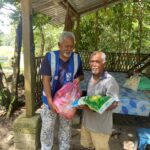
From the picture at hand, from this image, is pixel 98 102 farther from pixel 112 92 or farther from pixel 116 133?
pixel 116 133

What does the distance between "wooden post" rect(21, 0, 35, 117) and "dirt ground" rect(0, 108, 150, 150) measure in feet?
2.78

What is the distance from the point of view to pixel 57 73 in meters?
3.14

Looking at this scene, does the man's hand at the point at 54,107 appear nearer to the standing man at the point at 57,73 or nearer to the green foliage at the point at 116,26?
the standing man at the point at 57,73

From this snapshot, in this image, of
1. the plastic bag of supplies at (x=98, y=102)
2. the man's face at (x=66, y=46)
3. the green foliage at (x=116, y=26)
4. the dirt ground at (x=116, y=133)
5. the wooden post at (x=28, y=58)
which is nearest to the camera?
the plastic bag of supplies at (x=98, y=102)

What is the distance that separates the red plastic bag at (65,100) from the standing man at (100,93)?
0.20m

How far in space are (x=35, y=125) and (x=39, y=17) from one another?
603 centimetres

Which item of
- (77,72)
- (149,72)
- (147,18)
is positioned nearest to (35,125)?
(77,72)

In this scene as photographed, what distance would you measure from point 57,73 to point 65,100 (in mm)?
324

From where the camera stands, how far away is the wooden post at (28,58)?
3691 millimetres

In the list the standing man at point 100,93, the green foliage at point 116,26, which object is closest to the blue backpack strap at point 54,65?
the standing man at point 100,93

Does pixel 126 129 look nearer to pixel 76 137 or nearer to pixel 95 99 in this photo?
pixel 76 137

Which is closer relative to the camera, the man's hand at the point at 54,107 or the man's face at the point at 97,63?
the man's face at the point at 97,63

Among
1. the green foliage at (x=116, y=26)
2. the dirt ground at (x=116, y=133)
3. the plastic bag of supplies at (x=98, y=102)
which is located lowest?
the dirt ground at (x=116, y=133)

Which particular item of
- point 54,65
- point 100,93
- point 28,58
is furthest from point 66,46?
point 28,58
